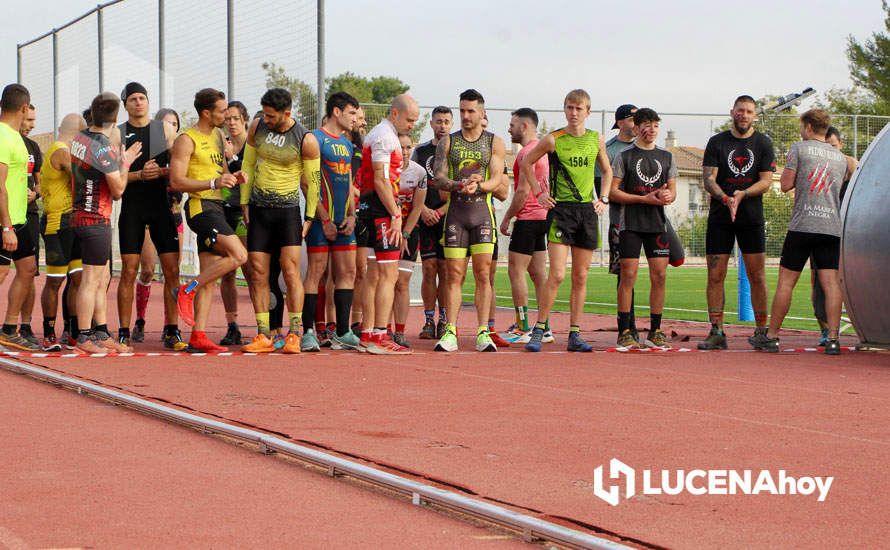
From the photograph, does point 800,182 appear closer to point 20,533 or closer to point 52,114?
point 20,533

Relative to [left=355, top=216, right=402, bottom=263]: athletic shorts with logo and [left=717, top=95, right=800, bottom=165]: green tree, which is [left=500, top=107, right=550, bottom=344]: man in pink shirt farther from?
[left=717, top=95, right=800, bottom=165]: green tree

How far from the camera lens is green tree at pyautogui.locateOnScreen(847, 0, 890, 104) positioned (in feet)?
188

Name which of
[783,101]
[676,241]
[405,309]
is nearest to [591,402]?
[405,309]

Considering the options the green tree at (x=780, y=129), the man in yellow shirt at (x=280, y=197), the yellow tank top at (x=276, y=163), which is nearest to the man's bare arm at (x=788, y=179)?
the man in yellow shirt at (x=280, y=197)

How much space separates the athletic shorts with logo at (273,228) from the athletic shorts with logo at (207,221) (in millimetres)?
225

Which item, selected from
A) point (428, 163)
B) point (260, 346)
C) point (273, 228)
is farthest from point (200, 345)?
point (428, 163)

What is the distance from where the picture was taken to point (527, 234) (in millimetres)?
12281

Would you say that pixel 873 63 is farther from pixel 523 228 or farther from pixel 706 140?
pixel 523 228

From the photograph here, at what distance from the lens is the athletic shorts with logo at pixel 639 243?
11633mm

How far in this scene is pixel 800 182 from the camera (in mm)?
11578

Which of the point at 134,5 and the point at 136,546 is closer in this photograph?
the point at 136,546

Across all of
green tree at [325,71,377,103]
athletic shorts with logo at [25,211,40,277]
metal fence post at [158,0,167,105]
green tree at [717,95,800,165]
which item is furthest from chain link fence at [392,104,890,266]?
green tree at [325,71,377,103]

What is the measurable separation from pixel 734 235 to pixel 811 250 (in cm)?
72

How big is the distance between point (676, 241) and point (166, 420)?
704cm
